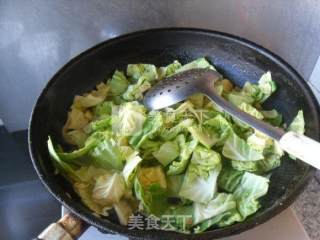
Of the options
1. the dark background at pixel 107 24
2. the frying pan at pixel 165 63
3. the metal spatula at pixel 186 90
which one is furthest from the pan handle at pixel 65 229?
the dark background at pixel 107 24

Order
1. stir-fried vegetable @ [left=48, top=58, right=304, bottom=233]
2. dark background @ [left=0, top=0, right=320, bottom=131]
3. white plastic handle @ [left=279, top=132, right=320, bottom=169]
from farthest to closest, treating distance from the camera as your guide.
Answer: dark background @ [left=0, top=0, right=320, bottom=131] < stir-fried vegetable @ [left=48, top=58, right=304, bottom=233] < white plastic handle @ [left=279, top=132, right=320, bottom=169]

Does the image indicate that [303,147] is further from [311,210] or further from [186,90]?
[311,210]

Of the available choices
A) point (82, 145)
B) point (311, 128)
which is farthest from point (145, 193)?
point (311, 128)

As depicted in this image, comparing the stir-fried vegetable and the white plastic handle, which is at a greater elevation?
the white plastic handle

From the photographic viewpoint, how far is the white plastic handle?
19.5 inches

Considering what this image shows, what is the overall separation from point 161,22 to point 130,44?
11 centimetres

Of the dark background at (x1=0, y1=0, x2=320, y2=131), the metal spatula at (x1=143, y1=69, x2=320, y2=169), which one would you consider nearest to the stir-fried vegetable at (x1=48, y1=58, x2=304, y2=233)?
the metal spatula at (x1=143, y1=69, x2=320, y2=169)

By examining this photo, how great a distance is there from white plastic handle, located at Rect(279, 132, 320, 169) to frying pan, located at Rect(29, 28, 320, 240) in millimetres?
76

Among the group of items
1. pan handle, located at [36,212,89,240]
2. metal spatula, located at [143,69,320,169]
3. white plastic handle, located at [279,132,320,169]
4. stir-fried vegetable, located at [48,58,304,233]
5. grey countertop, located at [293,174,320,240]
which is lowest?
grey countertop, located at [293,174,320,240]

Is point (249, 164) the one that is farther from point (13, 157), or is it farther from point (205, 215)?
point (13, 157)

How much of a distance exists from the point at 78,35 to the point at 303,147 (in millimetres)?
582

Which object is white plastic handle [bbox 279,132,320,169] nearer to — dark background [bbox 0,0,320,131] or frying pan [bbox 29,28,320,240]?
frying pan [bbox 29,28,320,240]

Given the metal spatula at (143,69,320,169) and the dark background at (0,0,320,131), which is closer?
the metal spatula at (143,69,320,169)

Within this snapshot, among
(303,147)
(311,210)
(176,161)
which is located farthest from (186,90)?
(311,210)
